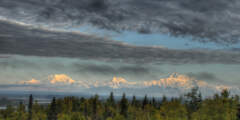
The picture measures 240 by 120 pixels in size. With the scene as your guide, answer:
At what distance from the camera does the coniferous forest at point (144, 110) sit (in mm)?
66312

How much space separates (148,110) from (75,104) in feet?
115

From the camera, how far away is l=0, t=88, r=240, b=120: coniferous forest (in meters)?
66.3

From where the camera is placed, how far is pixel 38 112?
10038 cm

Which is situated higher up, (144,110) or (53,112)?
(144,110)

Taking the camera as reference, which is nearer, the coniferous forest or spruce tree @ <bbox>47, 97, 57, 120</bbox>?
the coniferous forest

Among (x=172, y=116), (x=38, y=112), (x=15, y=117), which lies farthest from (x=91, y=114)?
(x=172, y=116)

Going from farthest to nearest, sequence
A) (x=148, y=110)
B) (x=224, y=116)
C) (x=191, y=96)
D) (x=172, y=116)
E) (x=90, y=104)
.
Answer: (x=90, y=104)
(x=191, y=96)
(x=148, y=110)
(x=172, y=116)
(x=224, y=116)

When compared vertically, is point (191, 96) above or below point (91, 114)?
above

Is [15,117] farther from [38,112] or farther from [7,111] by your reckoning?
[38,112]

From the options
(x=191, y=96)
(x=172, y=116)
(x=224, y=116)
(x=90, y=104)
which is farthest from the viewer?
(x=90, y=104)

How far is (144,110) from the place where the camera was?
3994 inches

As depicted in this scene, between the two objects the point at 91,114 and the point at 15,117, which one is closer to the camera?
the point at 15,117

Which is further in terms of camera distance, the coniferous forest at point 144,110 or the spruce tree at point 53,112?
the spruce tree at point 53,112

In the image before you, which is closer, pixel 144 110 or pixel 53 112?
Result: pixel 144 110
